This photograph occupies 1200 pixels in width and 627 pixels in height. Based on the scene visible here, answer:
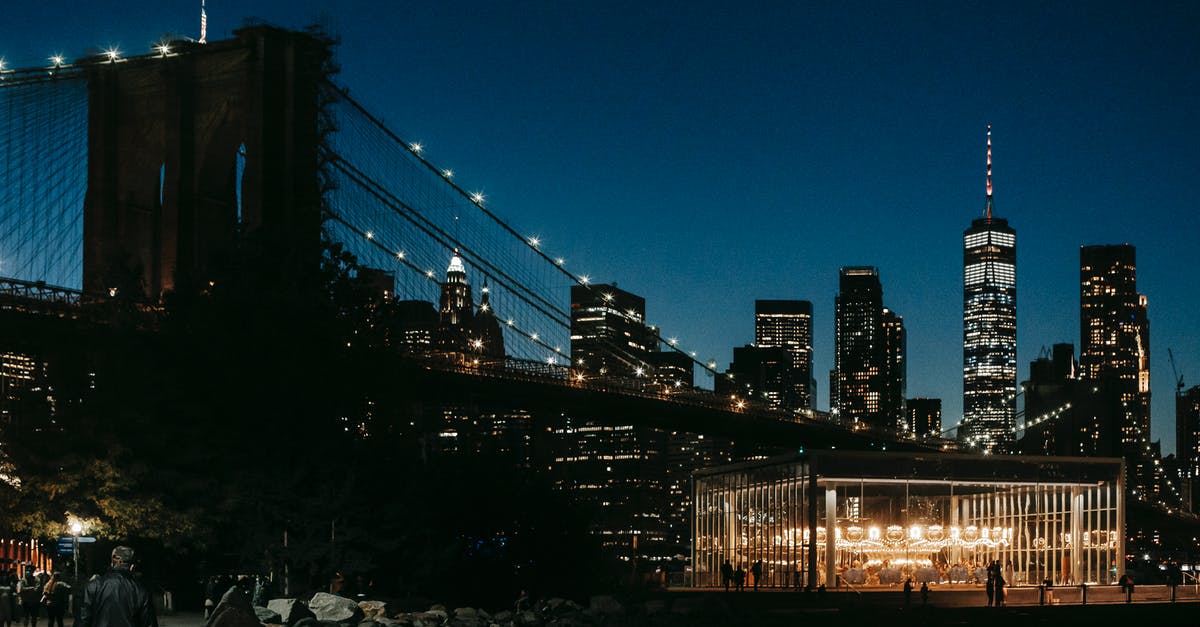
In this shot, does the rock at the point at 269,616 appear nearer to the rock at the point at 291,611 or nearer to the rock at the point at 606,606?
the rock at the point at 291,611

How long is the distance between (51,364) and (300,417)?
633 centimetres

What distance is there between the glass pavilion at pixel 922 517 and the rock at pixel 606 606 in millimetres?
18288

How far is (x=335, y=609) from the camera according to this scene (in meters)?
28.0

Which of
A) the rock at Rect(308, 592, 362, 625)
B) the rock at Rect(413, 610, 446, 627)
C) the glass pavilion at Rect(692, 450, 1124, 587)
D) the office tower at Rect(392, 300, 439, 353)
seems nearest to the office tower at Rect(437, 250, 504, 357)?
the office tower at Rect(392, 300, 439, 353)

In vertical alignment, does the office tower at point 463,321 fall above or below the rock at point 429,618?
above

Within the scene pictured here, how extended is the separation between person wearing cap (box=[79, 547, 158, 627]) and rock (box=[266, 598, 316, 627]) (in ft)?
45.4

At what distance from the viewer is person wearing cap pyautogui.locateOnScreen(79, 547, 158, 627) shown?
12602mm

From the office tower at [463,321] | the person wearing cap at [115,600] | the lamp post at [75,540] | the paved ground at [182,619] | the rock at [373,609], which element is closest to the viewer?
the person wearing cap at [115,600]

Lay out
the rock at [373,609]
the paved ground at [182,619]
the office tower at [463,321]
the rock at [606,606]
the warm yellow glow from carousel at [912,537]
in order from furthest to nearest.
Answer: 1. the office tower at [463,321]
2. the warm yellow glow from carousel at [912,537]
3. the rock at [606,606]
4. the rock at [373,609]
5. the paved ground at [182,619]

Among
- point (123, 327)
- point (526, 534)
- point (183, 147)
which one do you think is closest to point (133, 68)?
point (183, 147)

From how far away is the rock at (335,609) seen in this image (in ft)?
91.2

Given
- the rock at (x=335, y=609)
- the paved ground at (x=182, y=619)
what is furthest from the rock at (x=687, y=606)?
the paved ground at (x=182, y=619)

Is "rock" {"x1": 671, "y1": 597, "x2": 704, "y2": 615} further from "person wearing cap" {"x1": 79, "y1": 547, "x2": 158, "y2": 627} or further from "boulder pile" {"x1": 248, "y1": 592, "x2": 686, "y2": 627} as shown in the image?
"person wearing cap" {"x1": 79, "y1": 547, "x2": 158, "y2": 627}

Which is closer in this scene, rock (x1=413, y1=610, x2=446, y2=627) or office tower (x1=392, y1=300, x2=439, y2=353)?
rock (x1=413, y1=610, x2=446, y2=627)
